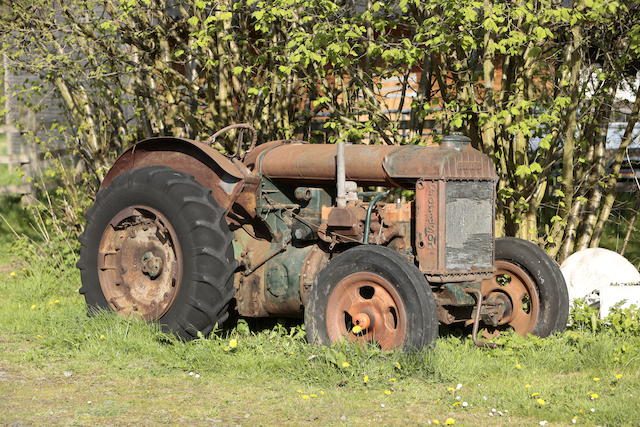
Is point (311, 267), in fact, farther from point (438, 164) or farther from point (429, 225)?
point (438, 164)

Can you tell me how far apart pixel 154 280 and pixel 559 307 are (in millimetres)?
2811

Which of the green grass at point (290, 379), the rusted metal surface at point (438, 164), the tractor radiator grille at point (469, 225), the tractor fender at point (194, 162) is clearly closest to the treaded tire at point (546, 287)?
the green grass at point (290, 379)

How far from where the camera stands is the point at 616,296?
294 inches

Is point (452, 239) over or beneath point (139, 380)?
over

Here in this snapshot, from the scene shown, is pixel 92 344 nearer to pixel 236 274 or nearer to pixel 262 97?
pixel 236 274

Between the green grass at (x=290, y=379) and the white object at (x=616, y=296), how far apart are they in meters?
0.37

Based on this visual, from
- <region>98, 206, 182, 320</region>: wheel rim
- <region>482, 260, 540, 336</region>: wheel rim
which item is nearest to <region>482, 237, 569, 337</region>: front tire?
<region>482, 260, 540, 336</region>: wheel rim

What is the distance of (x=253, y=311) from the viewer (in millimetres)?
7020

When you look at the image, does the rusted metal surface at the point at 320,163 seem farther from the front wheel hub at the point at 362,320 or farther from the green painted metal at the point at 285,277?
the front wheel hub at the point at 362,320

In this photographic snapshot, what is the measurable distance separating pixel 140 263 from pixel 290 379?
1.65 meters

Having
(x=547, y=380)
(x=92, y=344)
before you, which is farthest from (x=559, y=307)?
(x=92, y=344)

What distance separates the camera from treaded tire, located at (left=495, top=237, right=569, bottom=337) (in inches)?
271

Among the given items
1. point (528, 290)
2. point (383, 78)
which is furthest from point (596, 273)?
point (383, 78)

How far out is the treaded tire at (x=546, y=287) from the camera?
6.88m
